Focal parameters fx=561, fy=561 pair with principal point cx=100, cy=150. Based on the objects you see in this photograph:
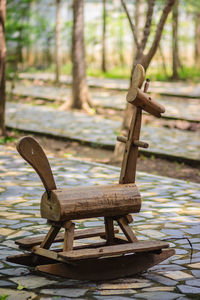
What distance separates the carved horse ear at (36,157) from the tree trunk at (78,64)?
11360 millimetres

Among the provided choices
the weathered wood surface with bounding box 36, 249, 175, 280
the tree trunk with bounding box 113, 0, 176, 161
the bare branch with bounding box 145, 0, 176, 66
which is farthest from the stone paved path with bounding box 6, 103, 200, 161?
the weathered wood surface with bounding box 36, 249, 175, 280

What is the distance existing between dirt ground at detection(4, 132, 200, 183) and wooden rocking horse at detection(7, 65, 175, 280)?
4.41 meters

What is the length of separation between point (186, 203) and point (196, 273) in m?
2.51

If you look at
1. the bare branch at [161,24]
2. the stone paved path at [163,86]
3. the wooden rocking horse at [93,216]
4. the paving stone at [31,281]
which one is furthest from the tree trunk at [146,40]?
the stone paved path at [163,86]

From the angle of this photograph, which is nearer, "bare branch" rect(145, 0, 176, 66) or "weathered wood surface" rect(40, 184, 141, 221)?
"weathered wood surface" rect(40, 184, 141, 221)

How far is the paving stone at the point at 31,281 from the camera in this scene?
13.4 ft

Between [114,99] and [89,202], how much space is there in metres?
14.3

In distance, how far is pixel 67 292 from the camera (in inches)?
155

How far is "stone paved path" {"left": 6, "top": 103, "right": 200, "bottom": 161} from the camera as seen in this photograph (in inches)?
432

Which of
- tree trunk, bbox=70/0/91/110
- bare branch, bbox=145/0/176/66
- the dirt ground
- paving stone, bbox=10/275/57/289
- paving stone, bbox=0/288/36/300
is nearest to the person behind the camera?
paving stone, bbox=0/288/36/300

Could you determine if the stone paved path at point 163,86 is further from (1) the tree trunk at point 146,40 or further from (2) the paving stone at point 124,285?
(2) the paving stone at point 124,285

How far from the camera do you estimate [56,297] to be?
12.6 ft

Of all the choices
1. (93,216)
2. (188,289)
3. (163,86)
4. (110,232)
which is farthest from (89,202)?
(163,86)

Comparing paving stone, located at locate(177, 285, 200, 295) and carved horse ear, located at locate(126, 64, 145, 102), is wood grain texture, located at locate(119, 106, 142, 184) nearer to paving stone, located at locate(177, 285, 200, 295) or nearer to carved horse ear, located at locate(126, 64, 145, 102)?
carved horse ear, located at locate(126, 64, 145, 102)
